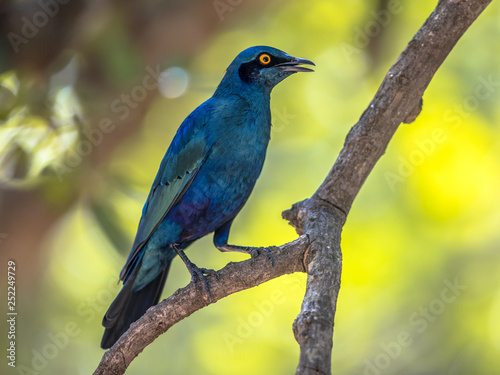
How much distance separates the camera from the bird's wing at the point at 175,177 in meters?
4.59

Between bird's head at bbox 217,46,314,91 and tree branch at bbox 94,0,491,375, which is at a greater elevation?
bird's head at bbox 217,46,314,91

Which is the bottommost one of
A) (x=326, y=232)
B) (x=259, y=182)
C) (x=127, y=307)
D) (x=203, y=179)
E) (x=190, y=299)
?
(x=190, y=299)

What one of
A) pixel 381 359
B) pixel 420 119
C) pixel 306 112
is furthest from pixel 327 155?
pixel 381 359

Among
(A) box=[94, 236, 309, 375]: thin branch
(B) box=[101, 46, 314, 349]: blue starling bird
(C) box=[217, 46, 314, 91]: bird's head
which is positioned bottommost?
(A) box=[94, 236, 309, 375]: thin branch

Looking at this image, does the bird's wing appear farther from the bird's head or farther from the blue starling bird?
the bird's head

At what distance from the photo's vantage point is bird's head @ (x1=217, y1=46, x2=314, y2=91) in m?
4.82

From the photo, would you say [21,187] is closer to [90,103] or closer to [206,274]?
[90,103]

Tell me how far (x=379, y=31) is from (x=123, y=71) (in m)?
2.92

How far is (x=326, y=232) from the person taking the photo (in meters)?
3.82

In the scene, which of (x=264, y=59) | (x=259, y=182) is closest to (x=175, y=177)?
(x=264, y=59)

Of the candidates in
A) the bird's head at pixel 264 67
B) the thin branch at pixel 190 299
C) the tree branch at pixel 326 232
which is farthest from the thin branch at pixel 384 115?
the bird's head at pixel 264 67

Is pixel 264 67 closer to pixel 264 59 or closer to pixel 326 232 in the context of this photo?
pixel 264 59

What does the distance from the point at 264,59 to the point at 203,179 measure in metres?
1.16

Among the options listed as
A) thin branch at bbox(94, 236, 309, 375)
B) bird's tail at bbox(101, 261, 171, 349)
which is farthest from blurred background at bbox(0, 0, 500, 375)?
thin branch at bbox(94, 236, 309, 375)
